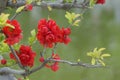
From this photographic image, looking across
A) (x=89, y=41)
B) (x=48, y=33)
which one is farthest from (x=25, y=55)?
(x=89, y=41)

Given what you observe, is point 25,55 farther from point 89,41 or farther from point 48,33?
point 89,41

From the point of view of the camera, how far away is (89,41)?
5.98 meters

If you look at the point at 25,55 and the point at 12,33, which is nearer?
the point at 12,33

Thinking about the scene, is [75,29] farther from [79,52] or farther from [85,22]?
[79,52]

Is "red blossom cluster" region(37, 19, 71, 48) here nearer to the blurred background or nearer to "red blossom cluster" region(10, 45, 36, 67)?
"red blossom cluster" region(10, 45, 36, 67)

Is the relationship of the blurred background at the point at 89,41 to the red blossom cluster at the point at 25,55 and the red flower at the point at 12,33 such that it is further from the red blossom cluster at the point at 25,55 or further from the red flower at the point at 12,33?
the red flower at the point at 12,33

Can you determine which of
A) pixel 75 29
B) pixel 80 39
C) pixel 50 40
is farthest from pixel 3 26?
pixel 75 29

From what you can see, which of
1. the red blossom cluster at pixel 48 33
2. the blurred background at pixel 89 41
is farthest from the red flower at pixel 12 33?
the blurred background at pixel 89 41

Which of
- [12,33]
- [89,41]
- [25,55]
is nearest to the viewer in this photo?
[12,33]

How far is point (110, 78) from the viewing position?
453cm

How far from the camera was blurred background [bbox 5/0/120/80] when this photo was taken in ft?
15.1

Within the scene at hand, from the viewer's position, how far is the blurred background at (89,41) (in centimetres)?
461

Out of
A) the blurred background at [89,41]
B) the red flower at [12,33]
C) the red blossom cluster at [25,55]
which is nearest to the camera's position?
the red flower at [12,33]

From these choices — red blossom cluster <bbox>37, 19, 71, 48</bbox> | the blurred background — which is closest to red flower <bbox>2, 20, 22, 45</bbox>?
red blossom cluster <bbox>37, 19, 71, 48</bbox>
